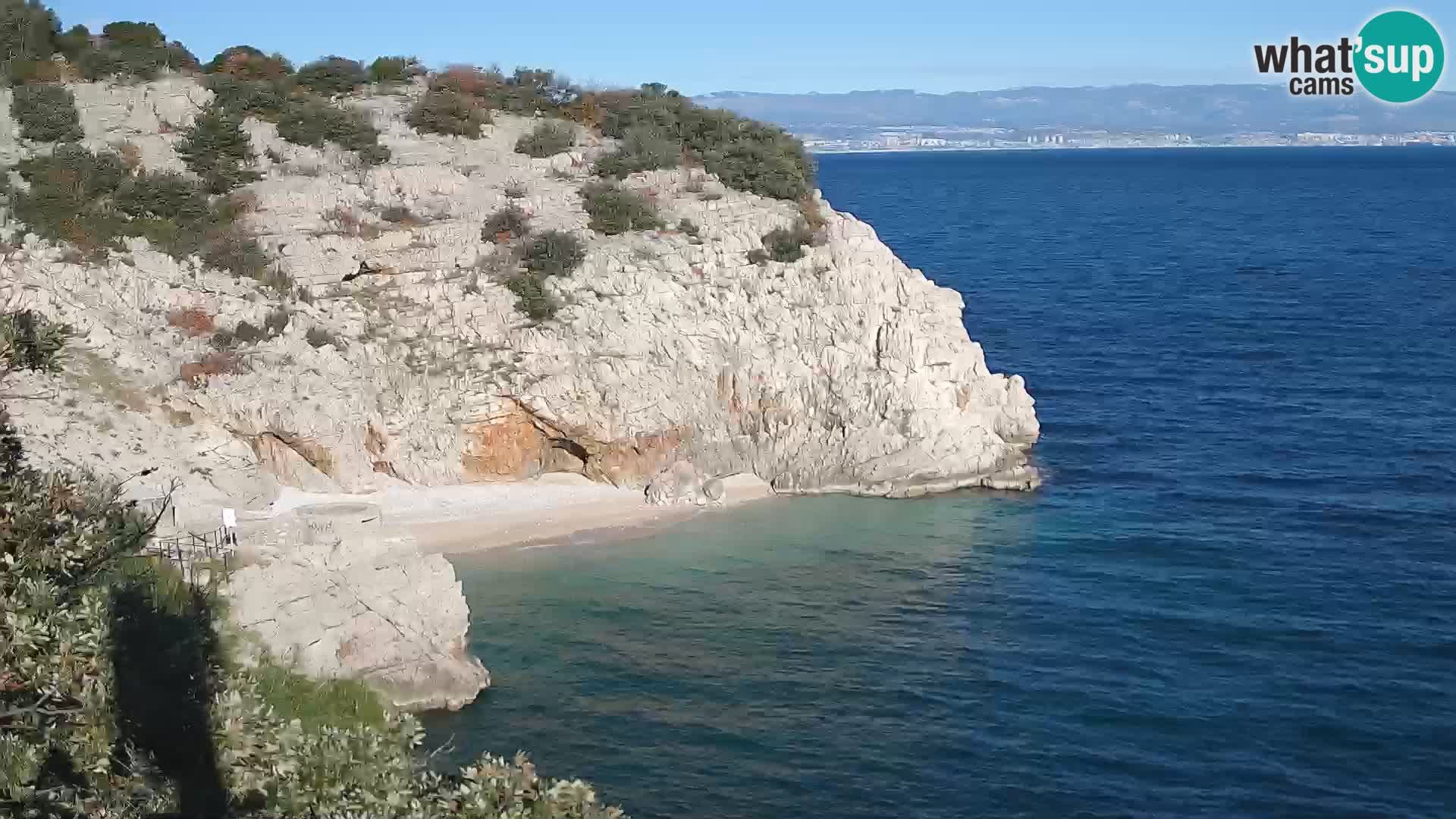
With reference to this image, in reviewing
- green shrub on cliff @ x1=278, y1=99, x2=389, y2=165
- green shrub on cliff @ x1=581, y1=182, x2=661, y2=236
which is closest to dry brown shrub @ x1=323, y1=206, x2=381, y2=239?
green shrub on cliff @ x1=278, y1=99, x2=389, y2=165

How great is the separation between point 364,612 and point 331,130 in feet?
77.5

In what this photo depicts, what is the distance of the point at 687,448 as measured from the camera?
3962cm

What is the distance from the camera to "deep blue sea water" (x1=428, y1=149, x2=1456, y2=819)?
2291 cm

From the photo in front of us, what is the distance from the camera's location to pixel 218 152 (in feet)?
140

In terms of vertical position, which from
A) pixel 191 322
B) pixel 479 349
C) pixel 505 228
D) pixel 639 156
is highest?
pixel 639 156

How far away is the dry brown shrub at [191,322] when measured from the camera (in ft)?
122

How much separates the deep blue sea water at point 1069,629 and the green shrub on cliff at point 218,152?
16.0 metres

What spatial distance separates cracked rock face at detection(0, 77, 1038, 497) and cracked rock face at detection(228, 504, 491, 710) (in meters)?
9.76

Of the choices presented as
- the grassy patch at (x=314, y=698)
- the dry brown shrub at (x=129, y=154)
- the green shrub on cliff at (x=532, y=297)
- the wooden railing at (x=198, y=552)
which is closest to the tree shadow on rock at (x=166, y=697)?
the grassy patch at (x=314, y=698)

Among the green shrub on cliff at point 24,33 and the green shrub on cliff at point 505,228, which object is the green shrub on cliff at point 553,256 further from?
the green shrub on cliff at point 24,33

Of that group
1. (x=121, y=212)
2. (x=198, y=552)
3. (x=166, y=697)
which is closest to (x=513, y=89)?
(x=121, y=212)

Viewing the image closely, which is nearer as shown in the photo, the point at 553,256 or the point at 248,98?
the point at 553,256

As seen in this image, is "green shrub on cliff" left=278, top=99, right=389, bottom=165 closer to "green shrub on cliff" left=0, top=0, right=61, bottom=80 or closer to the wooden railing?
"green shrub on cliff" left=0, top=0, right=61, bottom=80

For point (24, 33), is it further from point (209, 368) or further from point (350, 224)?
point (209, 368)
